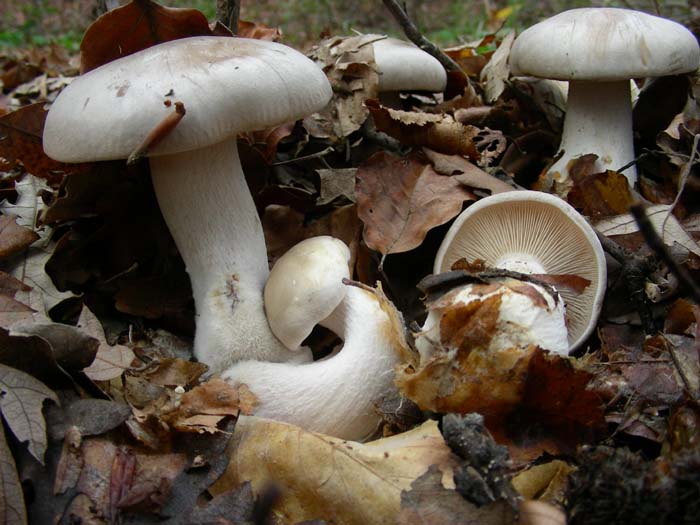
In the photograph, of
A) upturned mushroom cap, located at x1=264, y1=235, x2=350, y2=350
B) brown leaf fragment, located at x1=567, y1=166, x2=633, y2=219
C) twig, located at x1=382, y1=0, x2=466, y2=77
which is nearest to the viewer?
upturned mushroom cap, located at x1=264, y1=235, x2=350, y2=350

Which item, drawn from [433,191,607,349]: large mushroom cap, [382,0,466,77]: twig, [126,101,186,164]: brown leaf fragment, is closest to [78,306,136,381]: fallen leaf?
[126,101,186,164]: brown leaf fragment

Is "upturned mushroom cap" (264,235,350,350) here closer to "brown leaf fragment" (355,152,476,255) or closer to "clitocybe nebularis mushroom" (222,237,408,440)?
"clitocybe nebularis mushroom" (222,237,408,440)

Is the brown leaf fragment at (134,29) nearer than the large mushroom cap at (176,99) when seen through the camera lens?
No

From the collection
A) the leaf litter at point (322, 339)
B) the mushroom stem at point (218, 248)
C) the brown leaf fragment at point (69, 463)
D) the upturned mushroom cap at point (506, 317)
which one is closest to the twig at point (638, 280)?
the leaf litter at point (322, 339)

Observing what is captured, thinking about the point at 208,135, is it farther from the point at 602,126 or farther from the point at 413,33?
the point at 602,126

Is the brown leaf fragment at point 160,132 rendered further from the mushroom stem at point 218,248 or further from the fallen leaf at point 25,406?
the fallen leaf at point 25,406

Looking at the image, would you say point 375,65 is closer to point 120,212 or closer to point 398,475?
point 120,212
